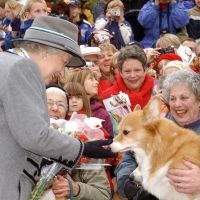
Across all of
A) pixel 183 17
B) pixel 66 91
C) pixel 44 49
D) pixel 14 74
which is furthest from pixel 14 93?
pixel 183 17

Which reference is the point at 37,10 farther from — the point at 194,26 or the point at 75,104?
the point at 194,26

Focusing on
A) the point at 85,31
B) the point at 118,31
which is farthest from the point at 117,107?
the point at 118,31

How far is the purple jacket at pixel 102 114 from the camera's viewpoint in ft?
15.4

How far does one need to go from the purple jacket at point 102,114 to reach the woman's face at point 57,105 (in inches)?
20.8

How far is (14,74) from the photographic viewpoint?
2621 mm

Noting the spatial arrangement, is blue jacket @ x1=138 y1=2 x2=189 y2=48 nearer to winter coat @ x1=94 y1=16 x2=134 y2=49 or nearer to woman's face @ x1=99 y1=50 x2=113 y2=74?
winter coat @ x1=94 y1=16 x2=134 y2=49

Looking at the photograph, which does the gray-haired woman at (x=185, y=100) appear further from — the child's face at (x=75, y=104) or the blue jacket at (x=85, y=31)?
the blue jacket at (x=85, y=31)

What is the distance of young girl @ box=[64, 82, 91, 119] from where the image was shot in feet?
15.2

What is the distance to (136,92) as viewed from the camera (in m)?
5.26

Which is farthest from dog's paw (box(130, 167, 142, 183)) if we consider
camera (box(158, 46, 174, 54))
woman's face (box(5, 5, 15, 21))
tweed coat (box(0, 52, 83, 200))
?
woman's face (box(5, 5, 15, 21))

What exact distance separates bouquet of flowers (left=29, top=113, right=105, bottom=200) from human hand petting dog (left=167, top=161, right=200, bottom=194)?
2.09 feet

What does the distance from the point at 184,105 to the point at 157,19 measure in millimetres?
4706

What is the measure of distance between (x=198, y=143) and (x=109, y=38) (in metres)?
4.90

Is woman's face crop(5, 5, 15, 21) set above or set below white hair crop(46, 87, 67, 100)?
above
